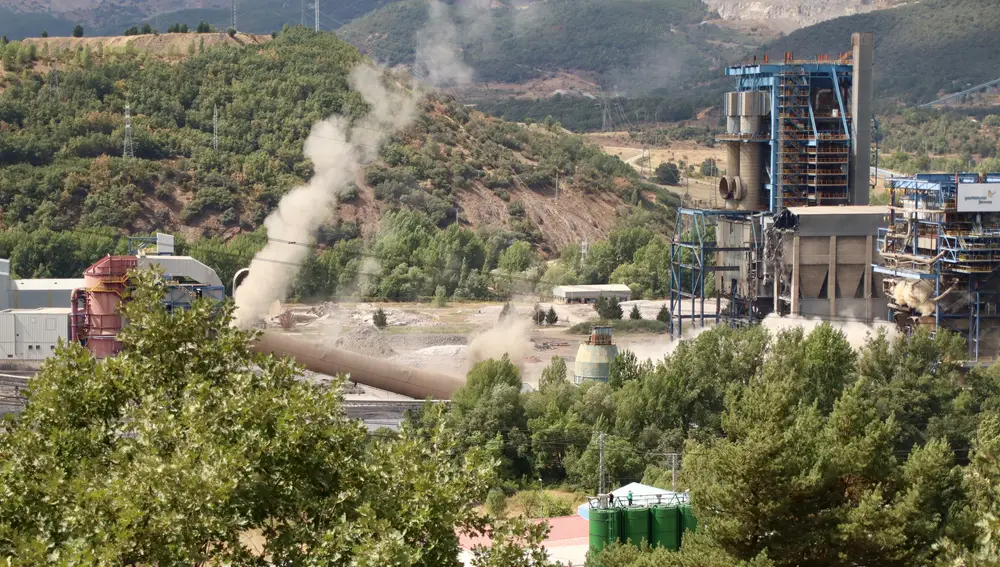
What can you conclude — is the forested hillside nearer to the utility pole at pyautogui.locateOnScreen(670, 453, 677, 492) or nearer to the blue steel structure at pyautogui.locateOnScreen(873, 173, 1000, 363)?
the blue steel structure at pyautogui.locateOnScreen(873, 173, 1000, 363)

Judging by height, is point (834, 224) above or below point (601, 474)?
above

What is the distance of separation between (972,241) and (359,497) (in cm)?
4385

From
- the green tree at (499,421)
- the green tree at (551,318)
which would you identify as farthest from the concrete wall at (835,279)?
the green tree at (551,318)

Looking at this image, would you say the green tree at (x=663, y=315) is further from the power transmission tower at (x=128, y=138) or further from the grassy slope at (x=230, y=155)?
the power transmission tower at (x=128, y=138)

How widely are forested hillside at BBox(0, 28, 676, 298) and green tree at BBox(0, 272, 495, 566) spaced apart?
73.4 m

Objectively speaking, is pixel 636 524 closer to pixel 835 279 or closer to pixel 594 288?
pixel 835 279

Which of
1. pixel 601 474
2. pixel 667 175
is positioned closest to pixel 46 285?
pixel 601 474

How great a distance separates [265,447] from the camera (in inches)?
1118

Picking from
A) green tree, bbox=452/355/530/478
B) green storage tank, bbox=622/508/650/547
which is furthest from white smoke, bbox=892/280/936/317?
green storage tank, bbox=622/508/650/547

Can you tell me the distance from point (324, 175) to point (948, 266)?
7700 centimetres

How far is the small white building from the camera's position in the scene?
112812mm

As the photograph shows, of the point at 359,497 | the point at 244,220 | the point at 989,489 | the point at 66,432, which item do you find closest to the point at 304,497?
the point at 359,497

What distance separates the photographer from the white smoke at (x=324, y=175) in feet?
278

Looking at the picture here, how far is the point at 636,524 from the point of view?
45.1 meters
